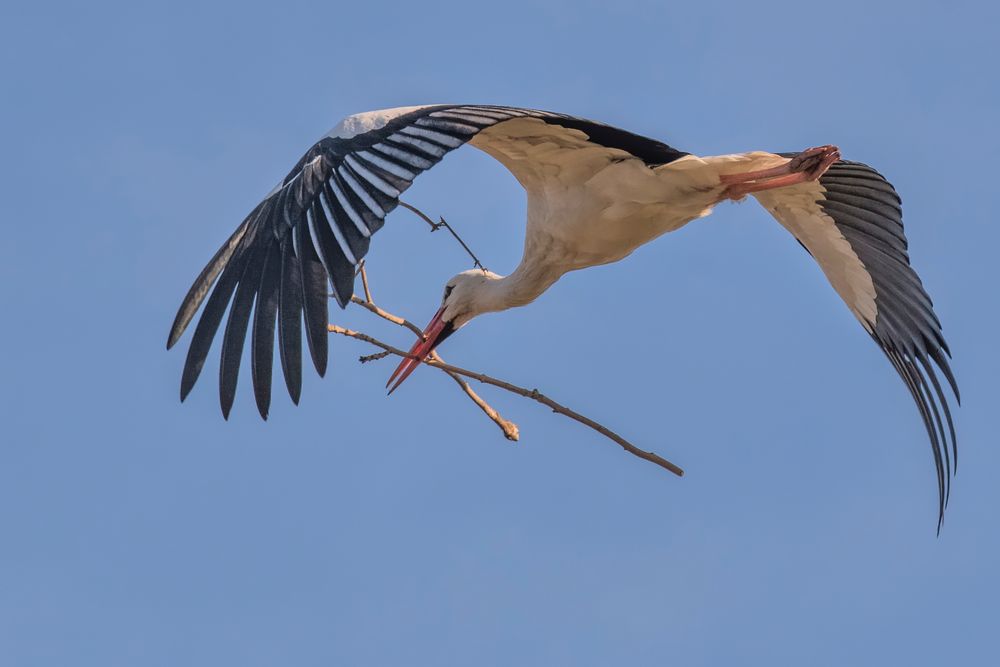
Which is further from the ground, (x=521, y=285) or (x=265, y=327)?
(x=521, y=285)

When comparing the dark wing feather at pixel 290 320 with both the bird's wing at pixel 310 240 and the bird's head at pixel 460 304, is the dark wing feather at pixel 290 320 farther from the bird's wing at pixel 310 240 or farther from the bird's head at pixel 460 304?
the bird's head at pixel 460 304

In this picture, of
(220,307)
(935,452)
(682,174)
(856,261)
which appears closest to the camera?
(220,307)

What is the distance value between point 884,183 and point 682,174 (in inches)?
69.0

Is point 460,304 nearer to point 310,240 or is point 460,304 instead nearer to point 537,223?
point 537,223

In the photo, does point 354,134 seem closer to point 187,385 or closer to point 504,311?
point 187,385

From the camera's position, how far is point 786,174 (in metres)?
7.55

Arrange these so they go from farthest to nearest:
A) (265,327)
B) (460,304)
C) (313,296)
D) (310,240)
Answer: (460,304) → (310,240) → (313,296) → (265,327)

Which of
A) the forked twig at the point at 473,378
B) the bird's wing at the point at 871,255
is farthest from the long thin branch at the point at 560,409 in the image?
the bird's wing at the point at 871,255

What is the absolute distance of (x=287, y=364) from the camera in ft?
16.8

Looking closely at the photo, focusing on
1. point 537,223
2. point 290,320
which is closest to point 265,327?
point 290,320

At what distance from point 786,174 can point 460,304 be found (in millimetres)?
1980

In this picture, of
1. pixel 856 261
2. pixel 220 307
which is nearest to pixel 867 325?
pixel 856 261

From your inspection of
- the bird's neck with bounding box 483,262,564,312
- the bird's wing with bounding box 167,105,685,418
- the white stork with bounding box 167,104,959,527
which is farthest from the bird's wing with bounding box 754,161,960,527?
the bird's wing with bounding box 167,105,685,418

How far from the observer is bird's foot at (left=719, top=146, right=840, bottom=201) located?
7434 mm
